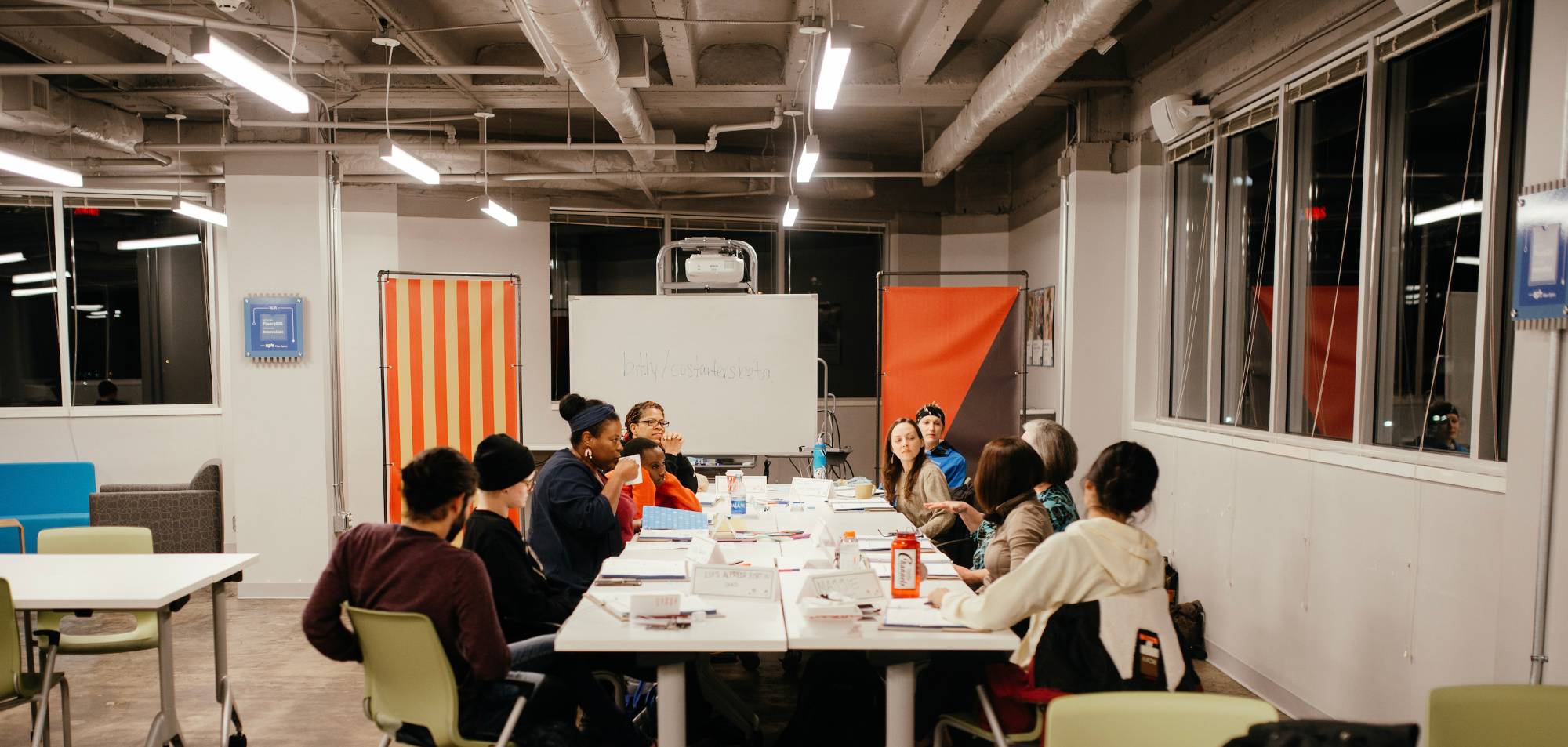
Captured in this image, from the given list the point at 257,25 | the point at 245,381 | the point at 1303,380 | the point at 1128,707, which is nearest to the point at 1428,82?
the point at 1303,380

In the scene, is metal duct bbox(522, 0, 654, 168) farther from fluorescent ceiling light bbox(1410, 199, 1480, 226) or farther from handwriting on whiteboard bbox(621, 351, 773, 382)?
fluorescent ceiling light bbox(1410, 199, 1480, 226)

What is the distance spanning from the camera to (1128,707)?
1578mm

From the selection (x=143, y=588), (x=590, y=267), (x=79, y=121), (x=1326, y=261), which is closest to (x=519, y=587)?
(x=143, y=588)

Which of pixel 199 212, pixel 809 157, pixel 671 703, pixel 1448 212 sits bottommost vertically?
pixel 671 703

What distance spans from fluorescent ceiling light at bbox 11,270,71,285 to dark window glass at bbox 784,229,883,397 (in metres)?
6.46

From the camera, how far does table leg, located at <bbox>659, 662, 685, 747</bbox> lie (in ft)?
7.75

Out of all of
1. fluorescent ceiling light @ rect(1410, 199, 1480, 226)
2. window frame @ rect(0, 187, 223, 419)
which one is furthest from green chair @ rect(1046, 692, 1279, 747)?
window frame @ rect(0, 187, 223, 419)

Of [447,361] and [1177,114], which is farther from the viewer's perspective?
[447,361]

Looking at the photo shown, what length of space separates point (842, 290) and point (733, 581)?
21.6 ft

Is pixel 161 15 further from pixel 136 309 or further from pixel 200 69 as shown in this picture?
pixel 136 309

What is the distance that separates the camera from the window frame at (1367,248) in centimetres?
300

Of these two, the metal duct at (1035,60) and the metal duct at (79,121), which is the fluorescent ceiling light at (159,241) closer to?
the metal duct at (79,121)

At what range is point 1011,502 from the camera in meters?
2.88

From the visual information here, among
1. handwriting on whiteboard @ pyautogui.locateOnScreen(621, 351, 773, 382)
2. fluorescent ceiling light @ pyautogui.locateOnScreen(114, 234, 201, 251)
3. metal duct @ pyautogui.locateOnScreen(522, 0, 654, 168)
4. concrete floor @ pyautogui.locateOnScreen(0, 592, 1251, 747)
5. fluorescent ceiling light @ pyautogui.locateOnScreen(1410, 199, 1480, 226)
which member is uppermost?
metal duct @ pyautogui.locateOnScreen(522, 0, 654, 168)
